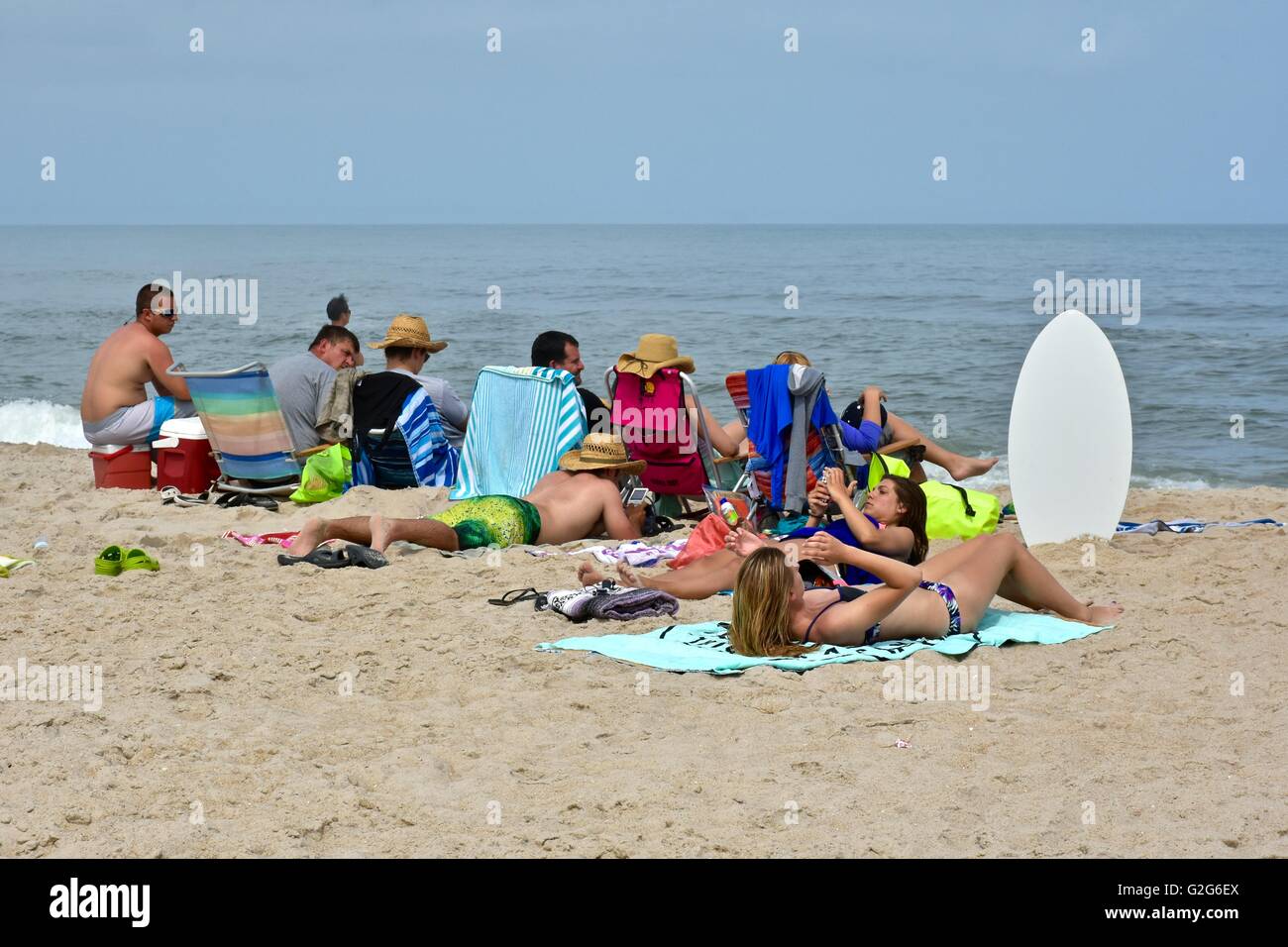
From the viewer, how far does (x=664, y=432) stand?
22.2 feet

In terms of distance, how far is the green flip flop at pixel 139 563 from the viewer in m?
5.42

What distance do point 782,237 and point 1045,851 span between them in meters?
61.3

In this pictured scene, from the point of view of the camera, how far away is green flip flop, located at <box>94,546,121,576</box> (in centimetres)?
534

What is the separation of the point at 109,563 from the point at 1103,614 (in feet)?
12.6

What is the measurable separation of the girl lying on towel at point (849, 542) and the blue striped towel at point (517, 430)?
1699 mm

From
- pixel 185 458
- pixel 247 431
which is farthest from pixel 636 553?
pixel 185 458

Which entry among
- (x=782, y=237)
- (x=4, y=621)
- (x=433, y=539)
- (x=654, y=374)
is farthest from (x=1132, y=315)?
(x=782, y=237)

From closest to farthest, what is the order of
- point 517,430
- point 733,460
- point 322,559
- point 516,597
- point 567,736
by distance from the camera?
point 567,736 < point 516,597 < point 322,559 < point 517,430 < point 733,460

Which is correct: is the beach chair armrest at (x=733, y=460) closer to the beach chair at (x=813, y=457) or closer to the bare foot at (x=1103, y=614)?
the beach chair at (x=813, y=457)

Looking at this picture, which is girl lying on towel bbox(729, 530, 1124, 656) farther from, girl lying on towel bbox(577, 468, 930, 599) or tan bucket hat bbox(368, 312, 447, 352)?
tan bucket hat bbox(368, 312, 447, 352)

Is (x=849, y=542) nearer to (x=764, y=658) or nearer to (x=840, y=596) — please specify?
(x=840, y=596)

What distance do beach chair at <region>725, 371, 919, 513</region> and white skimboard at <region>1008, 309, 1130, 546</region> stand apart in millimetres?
785

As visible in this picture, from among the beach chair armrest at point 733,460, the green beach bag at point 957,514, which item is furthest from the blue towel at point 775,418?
the beach chair armrest at point 733,460
